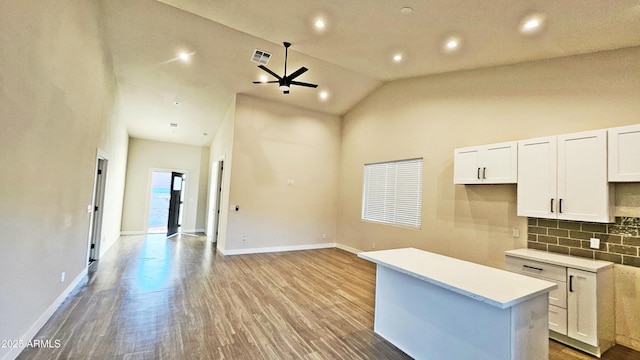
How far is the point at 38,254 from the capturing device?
2.55 meters

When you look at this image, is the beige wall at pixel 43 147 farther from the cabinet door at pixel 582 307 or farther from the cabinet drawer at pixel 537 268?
the cabinet door at pixel 582 307

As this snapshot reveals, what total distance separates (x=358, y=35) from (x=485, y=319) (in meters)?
A: 3.67

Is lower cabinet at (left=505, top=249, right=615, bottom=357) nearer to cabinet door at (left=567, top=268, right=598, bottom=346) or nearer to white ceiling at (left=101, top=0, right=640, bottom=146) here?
cabinet door at (left=567, top=268, right=598, bottom=346)

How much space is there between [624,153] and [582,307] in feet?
5.07

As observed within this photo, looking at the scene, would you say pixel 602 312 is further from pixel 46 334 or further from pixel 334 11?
pixel 46 334

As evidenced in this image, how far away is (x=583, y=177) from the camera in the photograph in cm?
283

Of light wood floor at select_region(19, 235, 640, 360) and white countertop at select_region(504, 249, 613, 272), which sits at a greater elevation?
white countertop at select_region(504, 249, 613, 272)

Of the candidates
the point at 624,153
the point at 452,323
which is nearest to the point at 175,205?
the point at 452,323

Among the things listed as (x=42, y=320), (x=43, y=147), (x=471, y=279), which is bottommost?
(x=42, y=320)

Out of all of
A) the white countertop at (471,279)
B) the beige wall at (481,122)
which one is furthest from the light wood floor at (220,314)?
the beige wall at (481,122)

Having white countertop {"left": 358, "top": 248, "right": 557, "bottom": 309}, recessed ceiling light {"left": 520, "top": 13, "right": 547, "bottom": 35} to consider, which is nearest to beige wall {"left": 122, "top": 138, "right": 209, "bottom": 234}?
white countertop {"left": 358, "top": 248, "right": 557, "bottom": 309}

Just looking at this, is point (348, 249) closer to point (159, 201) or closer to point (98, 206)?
point (98, 206)

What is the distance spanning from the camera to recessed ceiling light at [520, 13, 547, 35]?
2796 millimetres

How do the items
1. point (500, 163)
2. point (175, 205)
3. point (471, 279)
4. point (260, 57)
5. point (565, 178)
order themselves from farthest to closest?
point (175, 205) < point (260, 57) < point (500, 163) < point (565, 178) < point (471, 279)
